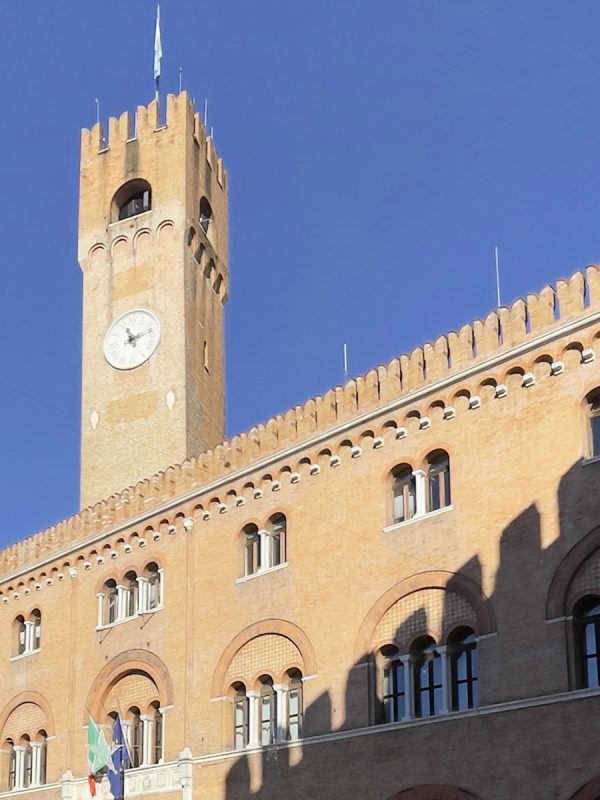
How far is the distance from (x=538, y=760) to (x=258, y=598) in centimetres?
668

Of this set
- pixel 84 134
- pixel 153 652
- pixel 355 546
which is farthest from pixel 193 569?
pixel 84 134

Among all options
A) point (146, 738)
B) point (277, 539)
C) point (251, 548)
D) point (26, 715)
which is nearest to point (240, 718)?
point (146, 738)

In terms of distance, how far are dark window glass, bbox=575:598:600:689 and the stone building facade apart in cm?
3

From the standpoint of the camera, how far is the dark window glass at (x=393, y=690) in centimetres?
2044

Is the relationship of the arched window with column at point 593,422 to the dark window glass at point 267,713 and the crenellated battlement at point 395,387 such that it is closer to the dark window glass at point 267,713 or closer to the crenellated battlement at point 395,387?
the crenellated battlement at point 395,387

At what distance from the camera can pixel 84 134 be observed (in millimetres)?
37656

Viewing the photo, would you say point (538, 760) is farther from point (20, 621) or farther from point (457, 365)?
point (20, 621)

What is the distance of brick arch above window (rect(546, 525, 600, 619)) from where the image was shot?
Result: 1828 cm

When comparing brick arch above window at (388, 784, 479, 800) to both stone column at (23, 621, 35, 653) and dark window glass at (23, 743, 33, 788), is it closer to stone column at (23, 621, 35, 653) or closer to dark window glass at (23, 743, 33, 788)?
dark window glass at (23, 743, 33, 788)

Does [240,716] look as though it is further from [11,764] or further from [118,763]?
[11,764]

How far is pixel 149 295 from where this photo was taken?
3366 cm

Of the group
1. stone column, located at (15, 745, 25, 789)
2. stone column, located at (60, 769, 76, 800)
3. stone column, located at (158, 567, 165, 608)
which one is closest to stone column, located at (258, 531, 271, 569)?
stone column, located at (158, 567, 165, 608)

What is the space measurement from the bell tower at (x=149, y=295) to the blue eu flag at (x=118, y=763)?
27.5 ft

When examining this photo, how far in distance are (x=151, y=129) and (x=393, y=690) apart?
2011 cm
